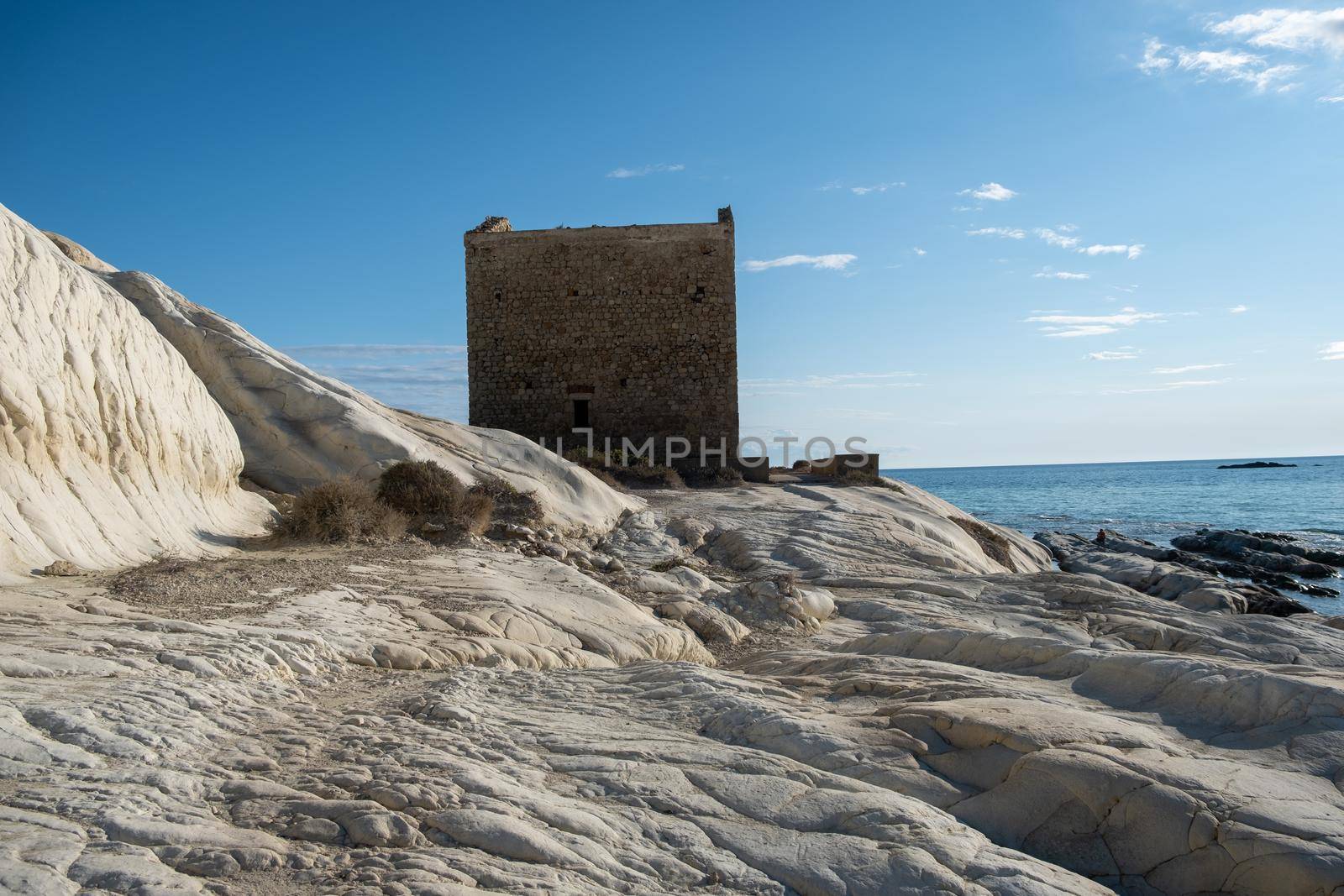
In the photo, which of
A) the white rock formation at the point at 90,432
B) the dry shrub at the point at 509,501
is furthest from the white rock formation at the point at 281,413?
the white rock formation at the point at 90,432

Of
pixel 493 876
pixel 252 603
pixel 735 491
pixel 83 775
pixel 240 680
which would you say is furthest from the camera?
pixel 735 491

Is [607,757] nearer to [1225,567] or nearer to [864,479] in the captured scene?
[864,479]

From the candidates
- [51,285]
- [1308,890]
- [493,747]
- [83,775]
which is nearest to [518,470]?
[51,285]

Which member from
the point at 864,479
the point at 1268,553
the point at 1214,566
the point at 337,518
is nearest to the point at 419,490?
the point at 337,518

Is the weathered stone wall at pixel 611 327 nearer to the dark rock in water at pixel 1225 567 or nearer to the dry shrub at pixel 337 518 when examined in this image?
the dark rock in water at pixel 1225 567

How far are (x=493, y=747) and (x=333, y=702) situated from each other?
1.07m

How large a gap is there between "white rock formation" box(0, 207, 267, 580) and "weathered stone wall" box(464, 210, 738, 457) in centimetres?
1161

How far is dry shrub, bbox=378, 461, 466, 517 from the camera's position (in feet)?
33.2

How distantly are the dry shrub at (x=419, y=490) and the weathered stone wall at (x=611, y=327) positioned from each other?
1003cm

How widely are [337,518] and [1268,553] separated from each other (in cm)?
2235

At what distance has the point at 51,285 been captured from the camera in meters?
7.14

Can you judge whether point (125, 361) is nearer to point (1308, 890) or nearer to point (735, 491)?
point (1308, 890)

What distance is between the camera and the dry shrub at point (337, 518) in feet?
29.1

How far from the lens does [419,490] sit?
33.6 feet
